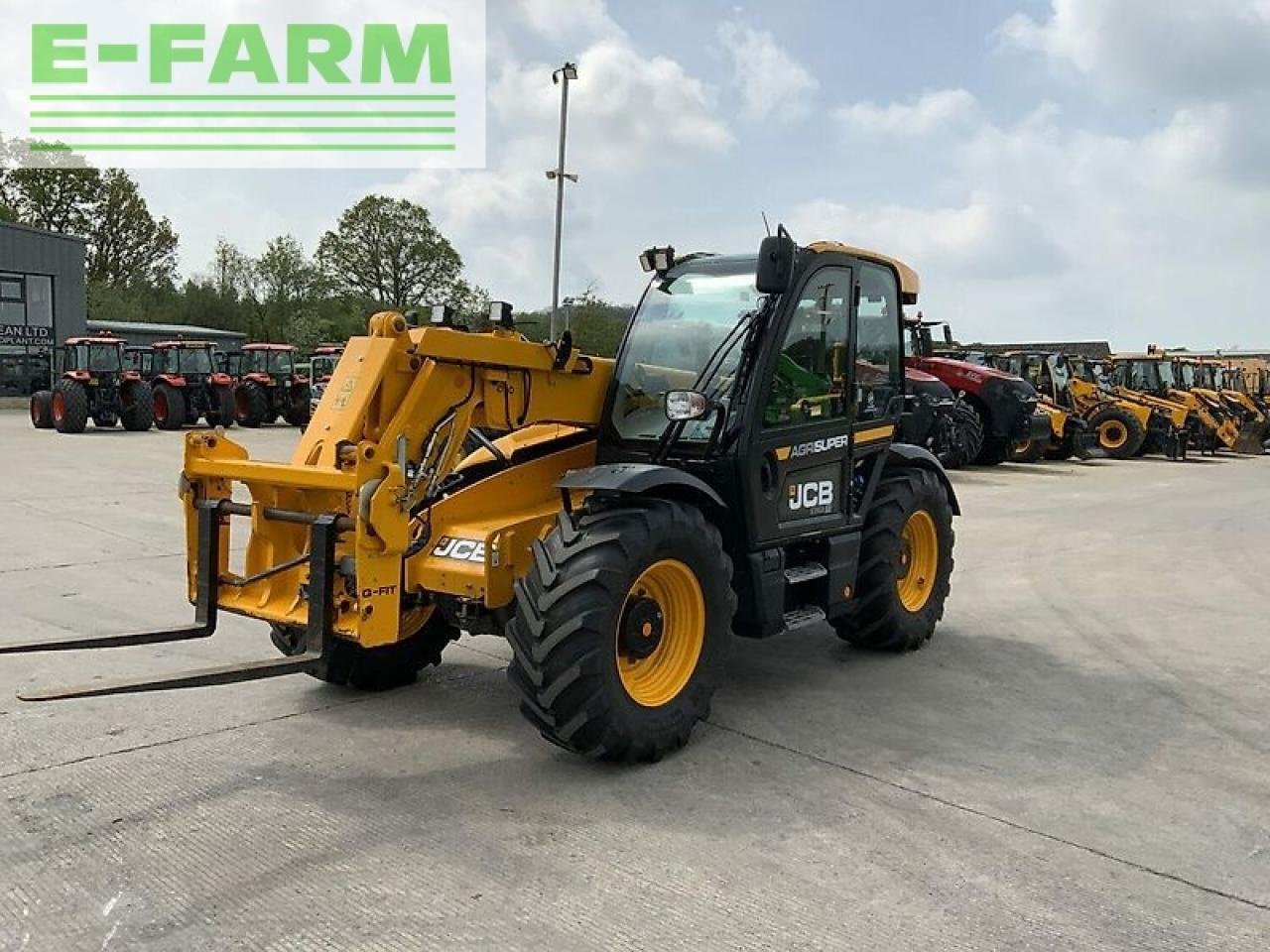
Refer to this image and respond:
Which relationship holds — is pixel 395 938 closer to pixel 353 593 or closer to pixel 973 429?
pixel 353 593

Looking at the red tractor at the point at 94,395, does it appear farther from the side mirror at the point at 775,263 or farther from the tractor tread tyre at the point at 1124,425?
the side mirror at the point at 775,263

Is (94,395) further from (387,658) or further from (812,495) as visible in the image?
(812,495)

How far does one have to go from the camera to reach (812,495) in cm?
558

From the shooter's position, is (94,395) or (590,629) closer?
(590,629)

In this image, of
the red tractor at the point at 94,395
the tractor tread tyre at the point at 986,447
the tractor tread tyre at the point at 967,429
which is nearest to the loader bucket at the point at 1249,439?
the tractor tread tyre at the point at 986,447

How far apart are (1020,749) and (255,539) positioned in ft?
11.4

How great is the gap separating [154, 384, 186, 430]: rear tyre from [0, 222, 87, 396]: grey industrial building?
1309 centimetres

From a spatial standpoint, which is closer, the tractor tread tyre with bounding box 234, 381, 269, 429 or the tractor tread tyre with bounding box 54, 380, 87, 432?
the tractor tread tyre with bounding box 54, 380, 87, 432

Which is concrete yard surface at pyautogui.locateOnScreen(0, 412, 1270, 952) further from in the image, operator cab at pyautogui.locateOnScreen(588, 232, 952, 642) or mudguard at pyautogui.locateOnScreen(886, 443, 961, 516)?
mudguard at pyautogui.locateOnScreen(886, 443, 961, 516)

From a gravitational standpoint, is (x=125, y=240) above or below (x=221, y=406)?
above

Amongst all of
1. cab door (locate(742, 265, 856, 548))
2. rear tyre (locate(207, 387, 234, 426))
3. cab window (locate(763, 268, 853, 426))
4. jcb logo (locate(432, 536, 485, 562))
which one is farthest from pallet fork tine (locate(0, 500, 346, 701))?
rear tyre (locate(207, 387, 234, 426))

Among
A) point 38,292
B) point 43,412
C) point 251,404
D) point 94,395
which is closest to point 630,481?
point 94,395

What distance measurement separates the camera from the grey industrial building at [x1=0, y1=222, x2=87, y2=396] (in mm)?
36812

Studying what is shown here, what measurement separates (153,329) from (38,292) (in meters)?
8.72
